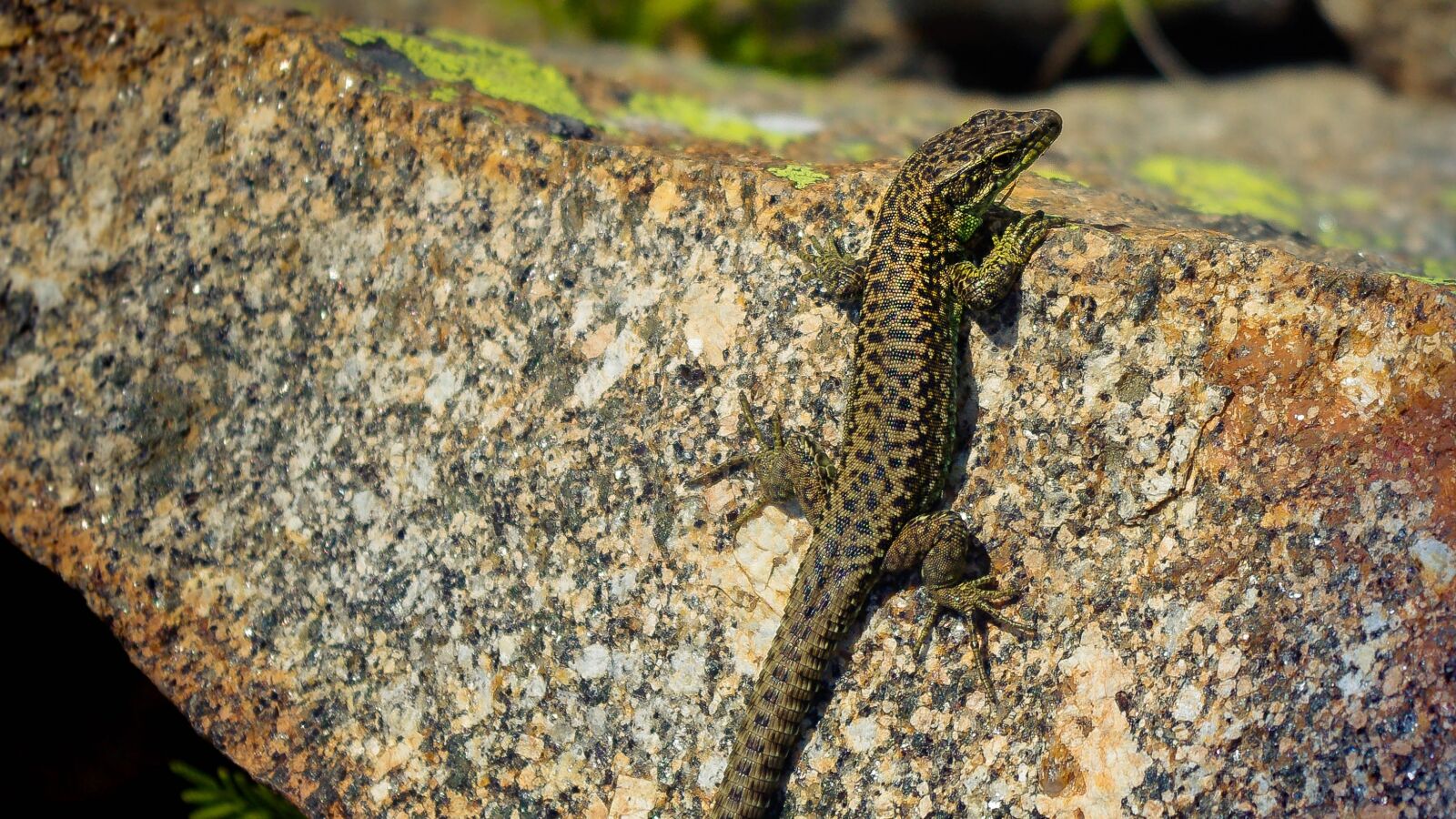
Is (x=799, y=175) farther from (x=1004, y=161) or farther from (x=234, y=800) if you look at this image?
(x=234, y=800)

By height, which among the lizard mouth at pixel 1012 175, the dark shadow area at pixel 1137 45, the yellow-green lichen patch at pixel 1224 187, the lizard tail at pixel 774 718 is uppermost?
the dark shadow area at pixel 1137 45

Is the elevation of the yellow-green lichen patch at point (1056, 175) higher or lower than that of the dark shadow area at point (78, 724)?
higher

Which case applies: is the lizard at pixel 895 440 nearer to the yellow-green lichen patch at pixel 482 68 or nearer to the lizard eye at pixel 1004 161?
the lizard eye at pixel 1004 161

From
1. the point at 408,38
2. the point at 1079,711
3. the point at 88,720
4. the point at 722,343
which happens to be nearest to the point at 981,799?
the point at 1079,711

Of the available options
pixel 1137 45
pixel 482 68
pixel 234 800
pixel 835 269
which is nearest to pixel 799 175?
pixel 835 269

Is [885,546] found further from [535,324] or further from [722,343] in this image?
[535,324]

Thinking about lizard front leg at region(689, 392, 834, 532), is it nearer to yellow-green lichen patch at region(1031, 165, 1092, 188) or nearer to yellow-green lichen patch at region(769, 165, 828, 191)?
yellow-green lichen patch at region(769, 165, 828, 191)

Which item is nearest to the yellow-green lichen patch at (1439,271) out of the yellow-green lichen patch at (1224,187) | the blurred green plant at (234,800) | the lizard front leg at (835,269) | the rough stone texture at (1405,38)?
the yellow-green lichen patch at (1224,187)
